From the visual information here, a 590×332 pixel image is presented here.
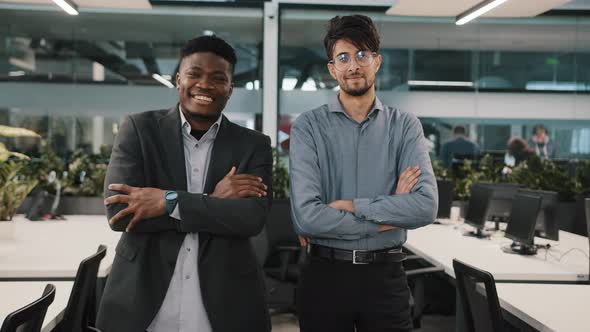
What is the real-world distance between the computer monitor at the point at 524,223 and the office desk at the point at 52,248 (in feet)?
8.95

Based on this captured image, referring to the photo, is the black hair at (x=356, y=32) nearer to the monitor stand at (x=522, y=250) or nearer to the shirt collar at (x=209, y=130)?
the shirt collar at (x=209, y=130)

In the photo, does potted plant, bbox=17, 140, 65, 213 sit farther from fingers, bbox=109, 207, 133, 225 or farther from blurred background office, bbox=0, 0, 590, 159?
fingers, bbox=109, 207, 133, 225

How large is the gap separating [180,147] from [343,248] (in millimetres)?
704

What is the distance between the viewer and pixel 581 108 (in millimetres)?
7676

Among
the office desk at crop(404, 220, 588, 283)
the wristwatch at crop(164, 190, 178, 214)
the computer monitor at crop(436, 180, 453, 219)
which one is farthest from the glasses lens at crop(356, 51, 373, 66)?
the computer monitor at crop(436, 180, 453, 219)

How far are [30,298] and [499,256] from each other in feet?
9.59

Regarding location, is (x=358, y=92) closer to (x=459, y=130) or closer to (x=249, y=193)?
(x=249, y=193)

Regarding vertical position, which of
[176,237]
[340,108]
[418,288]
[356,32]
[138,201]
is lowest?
[418,288]

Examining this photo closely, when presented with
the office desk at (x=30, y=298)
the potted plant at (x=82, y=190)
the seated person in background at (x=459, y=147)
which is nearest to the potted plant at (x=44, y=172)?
the potted plant at (x=82, y=190)

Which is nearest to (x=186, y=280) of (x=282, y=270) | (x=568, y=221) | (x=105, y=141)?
(x=282, y=270)

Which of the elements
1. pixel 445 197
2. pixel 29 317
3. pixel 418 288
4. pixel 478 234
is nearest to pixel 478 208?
pixel 478 234

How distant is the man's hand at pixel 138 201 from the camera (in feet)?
5.89

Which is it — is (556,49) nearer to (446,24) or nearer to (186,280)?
(446,24)

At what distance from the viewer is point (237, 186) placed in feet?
6.21
